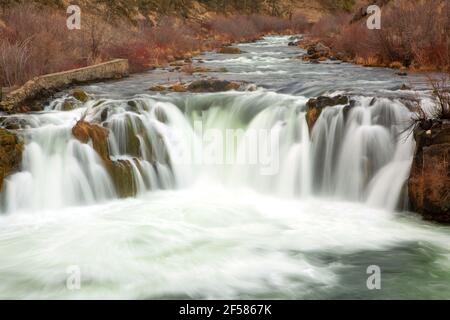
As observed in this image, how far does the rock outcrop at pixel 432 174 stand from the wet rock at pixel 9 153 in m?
7.12

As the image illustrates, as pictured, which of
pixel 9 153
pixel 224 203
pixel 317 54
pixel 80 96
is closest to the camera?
pixel 9 153

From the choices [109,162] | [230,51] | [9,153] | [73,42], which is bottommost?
[109,162]

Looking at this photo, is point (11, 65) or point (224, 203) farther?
point (11, 65)

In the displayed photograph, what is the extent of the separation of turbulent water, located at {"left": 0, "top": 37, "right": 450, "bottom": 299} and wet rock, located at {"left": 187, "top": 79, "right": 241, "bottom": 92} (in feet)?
1.51

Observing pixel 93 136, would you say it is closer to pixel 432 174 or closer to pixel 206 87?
pixel 206 87

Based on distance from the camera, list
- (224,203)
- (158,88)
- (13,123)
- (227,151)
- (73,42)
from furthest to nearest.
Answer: (73,42) → (158,88) → (227,151) → (13,123) → (224,203)

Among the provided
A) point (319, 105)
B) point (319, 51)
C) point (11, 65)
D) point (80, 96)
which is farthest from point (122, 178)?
point (319, 51)

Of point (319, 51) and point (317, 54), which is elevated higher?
point (319, 51)

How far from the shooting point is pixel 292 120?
11938 millimetres

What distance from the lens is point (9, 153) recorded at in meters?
9.80

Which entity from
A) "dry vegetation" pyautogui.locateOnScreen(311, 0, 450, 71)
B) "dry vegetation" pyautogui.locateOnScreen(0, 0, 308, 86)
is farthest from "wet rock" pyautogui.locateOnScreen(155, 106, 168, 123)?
"dry vegetation" pyautogui.locateOnScreen(311, 0, 450, 71)

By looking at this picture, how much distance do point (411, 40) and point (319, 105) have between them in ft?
29.3

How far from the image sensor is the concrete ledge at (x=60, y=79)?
39.1 ft
